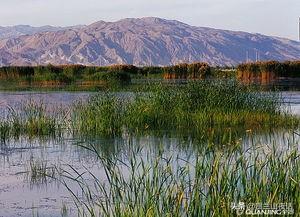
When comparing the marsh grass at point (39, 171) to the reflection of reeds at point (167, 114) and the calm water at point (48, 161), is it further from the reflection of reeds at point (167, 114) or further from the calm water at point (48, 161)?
the reflection of reeds at point (167, 114)

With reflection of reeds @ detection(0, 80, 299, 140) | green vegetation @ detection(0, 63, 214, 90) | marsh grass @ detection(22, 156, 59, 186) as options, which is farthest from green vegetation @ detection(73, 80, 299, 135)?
green vegetation @ detection(0, 63, 214, 90)

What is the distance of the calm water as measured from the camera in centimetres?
853

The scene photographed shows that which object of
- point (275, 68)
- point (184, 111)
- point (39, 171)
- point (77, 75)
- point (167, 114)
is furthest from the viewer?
point (77, 75)

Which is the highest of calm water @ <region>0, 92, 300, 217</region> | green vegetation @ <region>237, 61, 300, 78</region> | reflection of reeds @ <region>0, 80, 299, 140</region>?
green vegetation @ <region>237, 61, 300, 78</region>

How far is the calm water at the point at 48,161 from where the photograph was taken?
8.53 metres

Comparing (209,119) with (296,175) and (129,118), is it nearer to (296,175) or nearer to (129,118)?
(129,118)

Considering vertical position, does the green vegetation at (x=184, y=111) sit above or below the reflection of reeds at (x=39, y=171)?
above

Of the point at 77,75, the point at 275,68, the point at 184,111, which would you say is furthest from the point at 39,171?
the point at 77,75

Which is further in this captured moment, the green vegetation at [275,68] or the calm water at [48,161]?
the green vegetation at [275,68]

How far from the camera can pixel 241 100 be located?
17250mm

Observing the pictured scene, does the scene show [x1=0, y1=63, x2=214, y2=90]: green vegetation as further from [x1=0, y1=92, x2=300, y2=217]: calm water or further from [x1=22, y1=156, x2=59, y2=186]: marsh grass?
[x1=22, y1=156, x2=59, y2=186]: marsh grass

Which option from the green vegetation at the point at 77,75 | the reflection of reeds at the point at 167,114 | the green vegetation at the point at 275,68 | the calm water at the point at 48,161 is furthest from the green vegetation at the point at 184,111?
the green vegetation at the point at 275,68

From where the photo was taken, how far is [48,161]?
11945mm

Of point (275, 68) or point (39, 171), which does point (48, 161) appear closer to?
point (39, 171)
